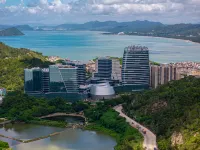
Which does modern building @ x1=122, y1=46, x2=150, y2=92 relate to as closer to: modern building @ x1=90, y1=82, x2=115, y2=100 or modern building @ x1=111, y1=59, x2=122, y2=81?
modern building @ x1=111, y1=59, x2=122, y2=81

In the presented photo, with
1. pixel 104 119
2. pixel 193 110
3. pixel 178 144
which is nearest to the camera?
pixel 178 144

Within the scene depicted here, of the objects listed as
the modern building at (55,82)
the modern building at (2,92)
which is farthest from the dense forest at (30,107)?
the modern building at (2,92)

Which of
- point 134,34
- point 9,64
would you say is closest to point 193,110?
point 9,64

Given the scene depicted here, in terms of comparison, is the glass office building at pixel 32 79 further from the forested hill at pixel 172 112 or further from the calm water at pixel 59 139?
the forested hill at pixel 172 112

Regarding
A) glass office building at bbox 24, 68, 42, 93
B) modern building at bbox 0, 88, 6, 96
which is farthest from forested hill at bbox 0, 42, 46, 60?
glass office building at bbox 24, 68, 42, 93

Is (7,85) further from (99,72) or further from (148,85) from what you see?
(148,85)

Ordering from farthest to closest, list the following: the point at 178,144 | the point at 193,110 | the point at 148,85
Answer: the point at 148,85
the point at 193,110
the point at 178,144

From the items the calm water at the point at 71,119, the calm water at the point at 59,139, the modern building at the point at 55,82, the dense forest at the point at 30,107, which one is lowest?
the calm water at the point at 59,139

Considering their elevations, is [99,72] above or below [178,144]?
above
